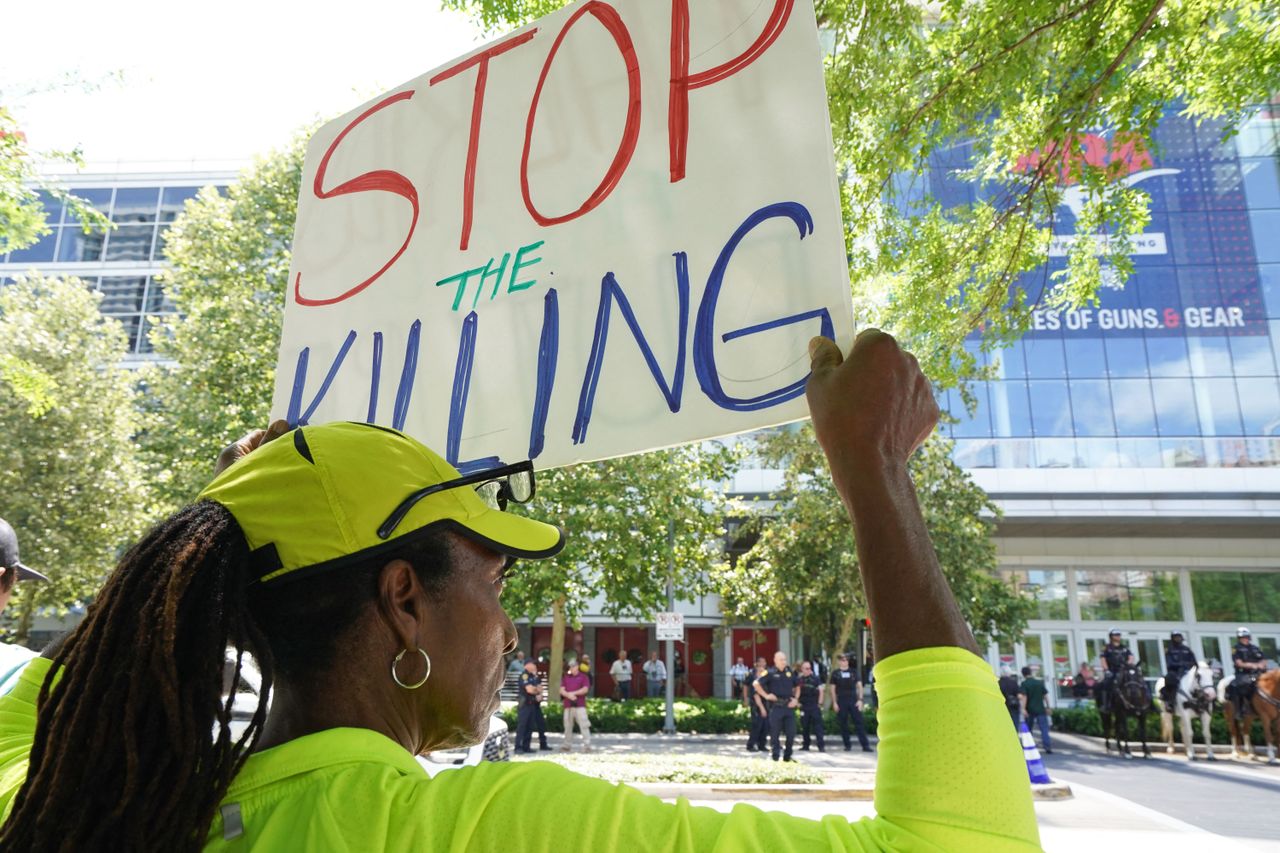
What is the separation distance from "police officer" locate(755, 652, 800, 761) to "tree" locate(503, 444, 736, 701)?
356cm

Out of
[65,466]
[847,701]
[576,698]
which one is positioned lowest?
[847,701]

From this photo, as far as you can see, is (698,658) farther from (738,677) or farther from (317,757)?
(317,757)

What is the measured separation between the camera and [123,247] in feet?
114

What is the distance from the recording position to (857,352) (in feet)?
3.72

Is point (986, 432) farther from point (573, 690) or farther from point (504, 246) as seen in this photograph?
point (504, 246)

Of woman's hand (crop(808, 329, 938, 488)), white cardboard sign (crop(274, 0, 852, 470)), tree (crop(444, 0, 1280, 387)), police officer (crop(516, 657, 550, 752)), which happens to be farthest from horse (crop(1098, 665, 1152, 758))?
woman's hand (crop(808, 329, 938, 488))

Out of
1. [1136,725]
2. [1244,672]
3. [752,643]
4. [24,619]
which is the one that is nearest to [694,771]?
[1244,672]

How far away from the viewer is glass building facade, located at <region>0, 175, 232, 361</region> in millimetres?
34250

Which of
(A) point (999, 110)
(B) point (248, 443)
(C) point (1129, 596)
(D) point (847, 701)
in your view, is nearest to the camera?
(B) point (248, 443)

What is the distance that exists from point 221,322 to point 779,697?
12.5 m

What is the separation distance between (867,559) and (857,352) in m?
0.33

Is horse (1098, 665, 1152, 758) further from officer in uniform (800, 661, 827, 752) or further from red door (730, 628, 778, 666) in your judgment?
red door (730, 628, 778, 666)

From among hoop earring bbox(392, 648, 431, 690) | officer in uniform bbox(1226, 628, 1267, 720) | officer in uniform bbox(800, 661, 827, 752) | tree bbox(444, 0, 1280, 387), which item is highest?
tree bbox(444, 0, 1280, 387)

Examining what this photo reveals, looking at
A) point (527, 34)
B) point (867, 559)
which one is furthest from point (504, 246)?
point (867, 559)
